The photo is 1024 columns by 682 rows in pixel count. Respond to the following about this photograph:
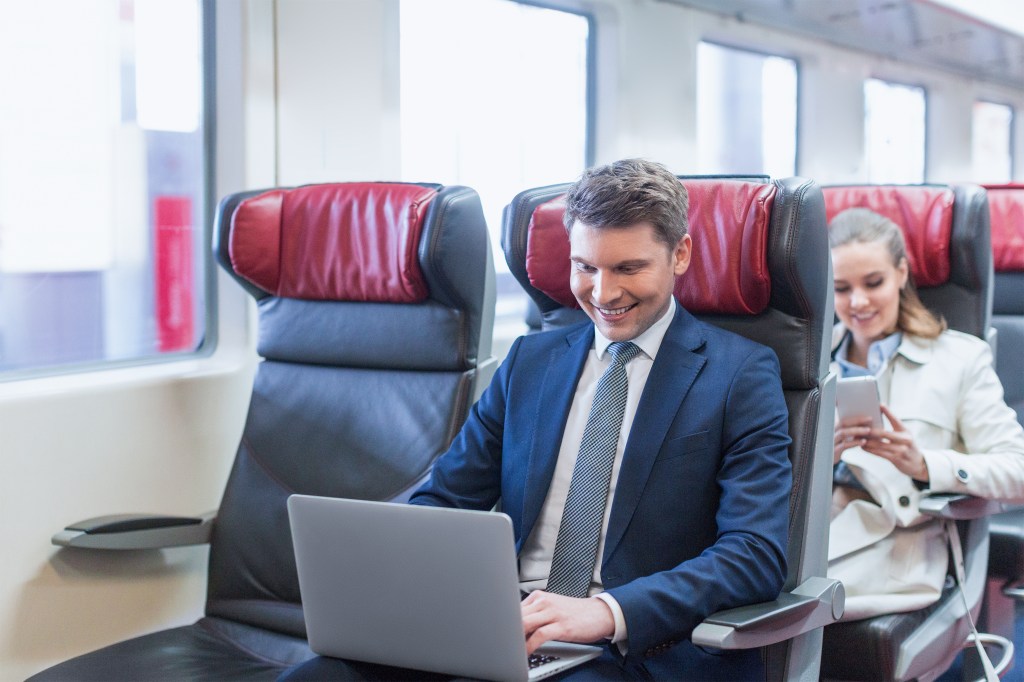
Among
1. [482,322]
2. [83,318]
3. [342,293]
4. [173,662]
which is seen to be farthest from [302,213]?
[173,662]

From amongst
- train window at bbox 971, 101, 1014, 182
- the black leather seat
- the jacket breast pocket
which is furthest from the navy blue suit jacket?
train window at bbox 971, 101, 1014, 182

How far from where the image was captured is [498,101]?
3.98 metres

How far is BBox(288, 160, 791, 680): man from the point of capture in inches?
60.2

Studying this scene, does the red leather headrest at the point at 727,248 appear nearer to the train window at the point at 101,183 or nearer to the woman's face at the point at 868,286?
the woman's face at the point at 868,286

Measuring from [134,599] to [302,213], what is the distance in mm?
924

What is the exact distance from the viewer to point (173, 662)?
1.97m

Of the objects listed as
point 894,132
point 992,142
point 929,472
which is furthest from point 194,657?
point 992,142

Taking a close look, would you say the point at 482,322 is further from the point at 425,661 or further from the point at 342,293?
the point at 425,661

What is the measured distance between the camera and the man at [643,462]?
5.02 ft

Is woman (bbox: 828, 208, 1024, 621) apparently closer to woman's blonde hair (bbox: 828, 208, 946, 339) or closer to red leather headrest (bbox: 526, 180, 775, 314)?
woman's blonde hair (bbox: 828, 208, 946, 339)

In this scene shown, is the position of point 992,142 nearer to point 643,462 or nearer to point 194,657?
point 643,462

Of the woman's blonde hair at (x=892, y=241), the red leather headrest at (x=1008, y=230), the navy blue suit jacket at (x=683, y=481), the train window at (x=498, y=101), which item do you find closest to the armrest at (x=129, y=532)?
the navy blue suit jacket at (x=683, y=481)

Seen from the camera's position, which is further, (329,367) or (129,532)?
(329,367)

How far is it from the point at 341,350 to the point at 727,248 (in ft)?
2.86
